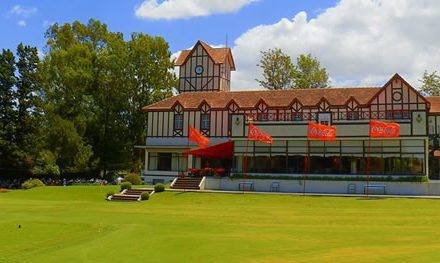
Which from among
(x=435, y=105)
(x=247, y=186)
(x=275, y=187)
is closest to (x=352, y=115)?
(x=435, y=105)

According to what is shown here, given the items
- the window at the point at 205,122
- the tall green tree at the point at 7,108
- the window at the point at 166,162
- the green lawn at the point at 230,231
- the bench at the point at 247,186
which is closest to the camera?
the green lawn at the point at 230,231

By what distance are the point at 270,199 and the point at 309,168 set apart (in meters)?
8.16

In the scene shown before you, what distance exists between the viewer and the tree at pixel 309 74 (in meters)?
61.3

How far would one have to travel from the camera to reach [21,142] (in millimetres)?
53375

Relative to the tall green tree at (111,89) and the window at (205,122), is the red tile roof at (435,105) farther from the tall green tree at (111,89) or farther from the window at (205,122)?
the tall green tree at (111,89)

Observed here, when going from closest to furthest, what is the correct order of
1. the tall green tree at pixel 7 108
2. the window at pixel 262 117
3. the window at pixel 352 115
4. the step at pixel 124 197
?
the step at pixel 124 197, the window at pixel 352 115, the window at pixel 262 117, the tall green tree at pixel 7 108

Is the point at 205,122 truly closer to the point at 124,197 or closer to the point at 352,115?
the point at 352,115

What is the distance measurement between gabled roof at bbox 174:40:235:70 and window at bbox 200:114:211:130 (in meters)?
8.57

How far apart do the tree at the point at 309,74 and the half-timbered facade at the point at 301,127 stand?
12.7 m

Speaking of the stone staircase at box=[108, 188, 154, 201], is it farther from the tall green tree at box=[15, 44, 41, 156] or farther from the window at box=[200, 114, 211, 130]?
the tall green tree at box=[15, 44, 41, 156]

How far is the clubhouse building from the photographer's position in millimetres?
37844

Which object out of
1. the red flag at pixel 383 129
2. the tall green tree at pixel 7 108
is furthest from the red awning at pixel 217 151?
the tall green tree at pixel 7 108

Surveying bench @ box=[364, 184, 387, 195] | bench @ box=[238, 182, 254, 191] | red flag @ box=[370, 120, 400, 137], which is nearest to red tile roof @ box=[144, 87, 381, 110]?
red flag @ box=[370, 120, 400, 137]

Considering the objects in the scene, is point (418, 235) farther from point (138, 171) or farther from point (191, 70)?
point (138, 171)
